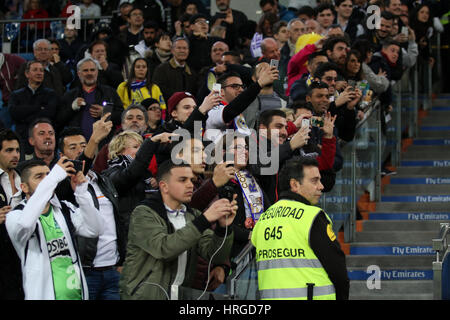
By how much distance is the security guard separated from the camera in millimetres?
6914

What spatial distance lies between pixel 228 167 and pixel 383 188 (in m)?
6.29

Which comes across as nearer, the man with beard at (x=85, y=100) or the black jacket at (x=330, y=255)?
the black jacket at (x=330, y=255)

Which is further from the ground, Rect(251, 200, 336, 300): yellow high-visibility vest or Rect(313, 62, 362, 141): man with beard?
Rect(313, 62, 362, 141): man with beard

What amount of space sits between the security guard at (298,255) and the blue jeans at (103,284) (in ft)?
4.27

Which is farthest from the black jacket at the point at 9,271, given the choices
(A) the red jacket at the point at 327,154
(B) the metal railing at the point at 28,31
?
(B) the metal railing at the point at 28,31

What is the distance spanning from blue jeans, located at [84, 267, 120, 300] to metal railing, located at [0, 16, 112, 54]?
999 centimetres

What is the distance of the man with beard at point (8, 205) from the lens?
7051mm

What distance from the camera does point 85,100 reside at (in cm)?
1206

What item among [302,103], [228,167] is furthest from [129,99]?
[228,167]

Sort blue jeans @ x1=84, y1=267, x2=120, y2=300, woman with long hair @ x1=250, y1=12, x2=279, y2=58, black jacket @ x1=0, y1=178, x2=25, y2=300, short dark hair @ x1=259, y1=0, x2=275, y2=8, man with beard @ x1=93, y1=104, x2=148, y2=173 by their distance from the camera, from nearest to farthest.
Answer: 1. black jacket @ x1=0, y1=178, x2=25, y2=300
2. blue jeans @ x1=84, y1=267, x2=120, y2=300
3. man with beard @ x1=93, y1=104, x2=148, y2=173
4. woman with long hair @ x1=250, y1=12, x2=279, y2=58
5. short dark hair @ x1=259, y1=0, x2=275, y2=8

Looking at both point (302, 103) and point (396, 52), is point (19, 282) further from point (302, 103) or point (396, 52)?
point (396, 52)

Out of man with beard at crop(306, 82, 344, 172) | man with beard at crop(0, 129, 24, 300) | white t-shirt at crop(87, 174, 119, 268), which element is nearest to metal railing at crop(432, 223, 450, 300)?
man with beard at crop(306, 82, 344, 172)

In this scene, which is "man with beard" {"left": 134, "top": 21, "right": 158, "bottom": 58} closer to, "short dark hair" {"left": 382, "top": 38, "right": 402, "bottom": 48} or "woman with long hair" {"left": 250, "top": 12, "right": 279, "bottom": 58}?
"woman with long hair" {"left": 250, "top": 12, "right": 279, "bottom": 58}

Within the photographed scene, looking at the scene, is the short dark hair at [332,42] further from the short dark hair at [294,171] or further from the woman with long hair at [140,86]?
the short dark hair at [294,171]
